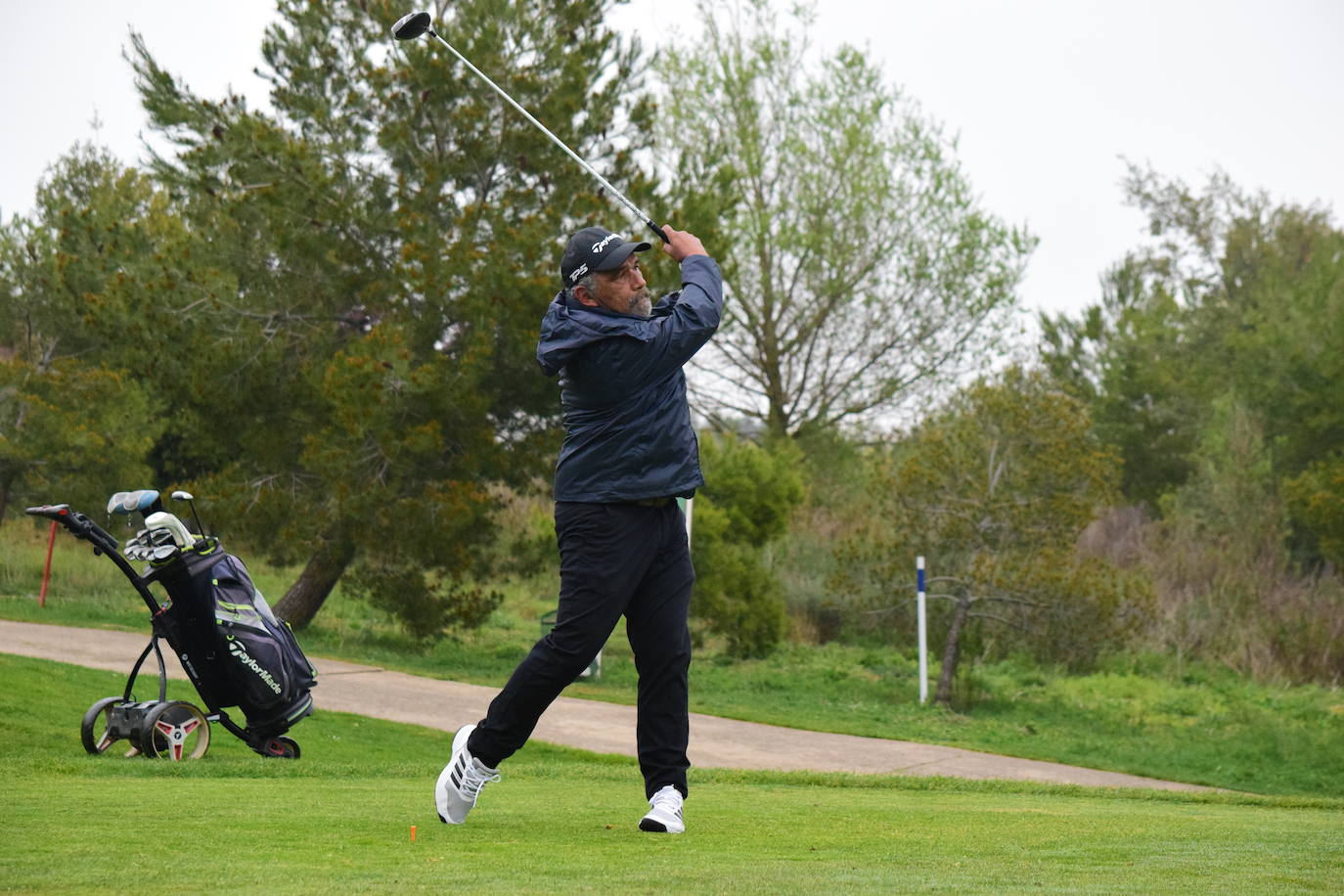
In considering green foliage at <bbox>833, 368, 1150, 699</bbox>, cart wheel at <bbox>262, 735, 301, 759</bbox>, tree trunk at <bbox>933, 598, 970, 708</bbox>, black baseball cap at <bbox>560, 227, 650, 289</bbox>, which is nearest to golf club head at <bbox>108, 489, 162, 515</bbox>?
cart wheel at <bbox>262, 735, 301, 759</bbox>

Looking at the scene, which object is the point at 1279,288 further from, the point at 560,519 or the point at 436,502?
the point at 560,519

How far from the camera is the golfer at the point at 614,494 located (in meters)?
4.46

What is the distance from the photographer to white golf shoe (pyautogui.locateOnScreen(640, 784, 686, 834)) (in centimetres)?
435

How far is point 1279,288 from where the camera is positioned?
3081 centimetres

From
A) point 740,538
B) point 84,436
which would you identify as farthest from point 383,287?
point 740,538

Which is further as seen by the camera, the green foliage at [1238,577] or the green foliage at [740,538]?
the green foliage at [1238,577]

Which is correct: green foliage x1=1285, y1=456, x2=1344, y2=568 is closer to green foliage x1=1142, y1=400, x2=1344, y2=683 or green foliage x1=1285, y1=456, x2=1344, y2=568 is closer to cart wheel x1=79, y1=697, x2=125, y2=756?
green foliage x1=1142, y1=400, x2=1344, y2=683

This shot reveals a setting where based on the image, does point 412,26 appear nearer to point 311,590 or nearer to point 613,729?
point 613,729

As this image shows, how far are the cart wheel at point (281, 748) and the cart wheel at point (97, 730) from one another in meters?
0.78

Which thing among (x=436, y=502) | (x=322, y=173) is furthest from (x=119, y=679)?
(x=322, y=173)

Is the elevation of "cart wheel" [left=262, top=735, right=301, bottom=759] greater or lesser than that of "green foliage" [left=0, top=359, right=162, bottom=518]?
lesser

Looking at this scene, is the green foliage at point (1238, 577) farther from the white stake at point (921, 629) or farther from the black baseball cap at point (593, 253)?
the black baseball cap at point (593, 253)

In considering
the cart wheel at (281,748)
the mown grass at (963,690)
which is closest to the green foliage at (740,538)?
the mown grass at (963,690)

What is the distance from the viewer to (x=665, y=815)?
14.4 feet
